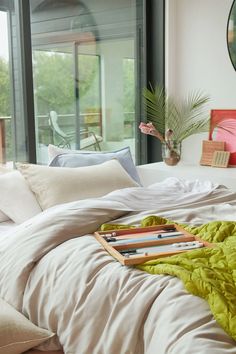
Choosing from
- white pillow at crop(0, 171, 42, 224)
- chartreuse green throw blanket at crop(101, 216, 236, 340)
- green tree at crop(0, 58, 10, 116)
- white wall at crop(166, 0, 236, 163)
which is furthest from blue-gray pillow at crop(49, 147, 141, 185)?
chartreuse green throw blanket at crop(101, 216, 236, 340)

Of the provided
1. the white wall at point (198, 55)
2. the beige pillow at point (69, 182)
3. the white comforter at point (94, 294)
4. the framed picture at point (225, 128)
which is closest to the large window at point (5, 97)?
the beige pillow at point (69, 182)

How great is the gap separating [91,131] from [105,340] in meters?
2.84

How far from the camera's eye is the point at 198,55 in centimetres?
426

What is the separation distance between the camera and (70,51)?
3.92 metres

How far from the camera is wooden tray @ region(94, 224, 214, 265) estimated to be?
171cm

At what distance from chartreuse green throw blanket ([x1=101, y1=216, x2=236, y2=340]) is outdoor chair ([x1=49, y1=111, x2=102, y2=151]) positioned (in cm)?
222

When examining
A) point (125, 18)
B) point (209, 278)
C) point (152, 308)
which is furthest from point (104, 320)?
point (125, 18)

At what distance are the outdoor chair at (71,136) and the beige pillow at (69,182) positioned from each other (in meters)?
0.98

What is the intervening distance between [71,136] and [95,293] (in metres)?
2.53

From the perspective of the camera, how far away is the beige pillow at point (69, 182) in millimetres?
2729

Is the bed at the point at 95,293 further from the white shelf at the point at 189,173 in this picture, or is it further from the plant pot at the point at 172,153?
the plant pot at the point at 172,153

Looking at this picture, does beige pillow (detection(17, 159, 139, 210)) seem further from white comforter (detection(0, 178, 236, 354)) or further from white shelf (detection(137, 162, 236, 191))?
white shelf (detection(137, 162, 236, 191))

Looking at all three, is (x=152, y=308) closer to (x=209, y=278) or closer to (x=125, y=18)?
(x=209, y=278)

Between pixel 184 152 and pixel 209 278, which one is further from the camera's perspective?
pixel 184 152
